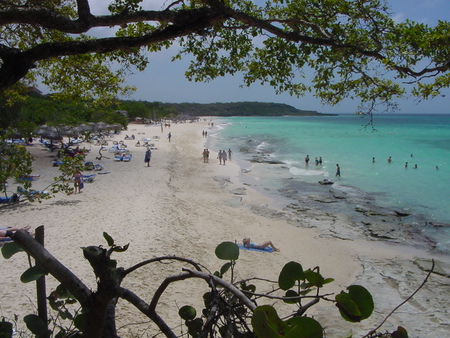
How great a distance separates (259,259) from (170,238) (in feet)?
8.12

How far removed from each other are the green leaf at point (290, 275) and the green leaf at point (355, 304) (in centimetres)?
18

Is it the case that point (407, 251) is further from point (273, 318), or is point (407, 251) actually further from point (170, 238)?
point (273, 318)

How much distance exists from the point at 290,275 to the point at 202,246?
8.51 metres

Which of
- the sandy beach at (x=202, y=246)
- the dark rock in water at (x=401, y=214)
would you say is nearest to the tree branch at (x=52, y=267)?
the sandy beach at (x=202, y=246)

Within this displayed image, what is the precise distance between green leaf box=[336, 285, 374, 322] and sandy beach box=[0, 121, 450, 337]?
4.40 metres

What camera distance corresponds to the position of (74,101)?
179 inches

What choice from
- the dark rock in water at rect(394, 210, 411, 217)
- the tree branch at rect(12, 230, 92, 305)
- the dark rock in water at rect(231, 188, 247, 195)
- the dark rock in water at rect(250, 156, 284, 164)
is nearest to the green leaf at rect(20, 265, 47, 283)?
the tree branch at rect(12, 230, 92, 305)

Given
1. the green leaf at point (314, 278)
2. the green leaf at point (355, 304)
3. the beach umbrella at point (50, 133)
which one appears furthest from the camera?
the beach umbrella at point (50, 133)

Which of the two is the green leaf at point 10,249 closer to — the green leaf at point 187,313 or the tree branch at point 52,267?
the tree branch at point 52,267

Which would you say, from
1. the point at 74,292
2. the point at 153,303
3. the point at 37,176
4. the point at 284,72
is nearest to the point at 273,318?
the point at 153,303

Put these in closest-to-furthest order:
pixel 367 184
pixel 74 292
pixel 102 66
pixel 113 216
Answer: pixel 74 292 → pixel 102 66 → pixel 113 216 → pixel 367 184

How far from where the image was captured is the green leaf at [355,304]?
1002 mm

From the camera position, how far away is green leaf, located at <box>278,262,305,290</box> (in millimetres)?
1181

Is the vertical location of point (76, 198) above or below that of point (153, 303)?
below
